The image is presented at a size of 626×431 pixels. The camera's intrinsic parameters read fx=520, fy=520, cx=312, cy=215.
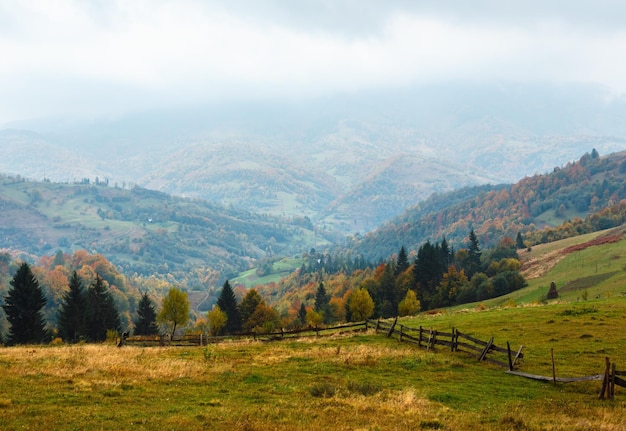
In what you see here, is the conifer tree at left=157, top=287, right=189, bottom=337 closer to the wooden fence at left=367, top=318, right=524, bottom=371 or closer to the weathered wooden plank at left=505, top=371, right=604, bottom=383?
the wooden fence at left=367, top=318, right=524, bottom=371

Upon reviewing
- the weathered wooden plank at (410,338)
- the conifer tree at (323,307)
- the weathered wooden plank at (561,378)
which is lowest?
the conifer tree at (323,307)

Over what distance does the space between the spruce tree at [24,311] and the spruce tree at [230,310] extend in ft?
130

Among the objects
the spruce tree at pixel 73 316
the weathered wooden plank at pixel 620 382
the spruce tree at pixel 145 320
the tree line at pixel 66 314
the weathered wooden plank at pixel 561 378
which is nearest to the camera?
the weathered wooden plank at pixel 620 382

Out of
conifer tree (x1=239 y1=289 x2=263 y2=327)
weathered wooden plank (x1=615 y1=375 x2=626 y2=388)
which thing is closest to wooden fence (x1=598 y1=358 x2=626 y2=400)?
weathered wooden plank (x1=615 y1=375 x2=626 y2=388)

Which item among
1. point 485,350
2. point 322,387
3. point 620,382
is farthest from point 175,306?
point 620,382

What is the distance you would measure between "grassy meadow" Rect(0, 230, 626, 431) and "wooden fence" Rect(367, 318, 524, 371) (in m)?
0.97

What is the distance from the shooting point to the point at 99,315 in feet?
313

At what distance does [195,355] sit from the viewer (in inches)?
1574

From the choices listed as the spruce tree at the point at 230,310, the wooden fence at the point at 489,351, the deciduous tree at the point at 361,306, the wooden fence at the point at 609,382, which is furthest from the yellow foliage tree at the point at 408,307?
the wooden fence at the point at 609,382

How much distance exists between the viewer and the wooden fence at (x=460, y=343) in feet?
113

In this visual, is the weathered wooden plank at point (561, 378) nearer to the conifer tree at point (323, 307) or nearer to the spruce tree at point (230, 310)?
the spruce tree at point (230, 310)

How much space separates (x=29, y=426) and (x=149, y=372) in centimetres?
1167

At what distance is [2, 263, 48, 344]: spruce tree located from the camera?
81000 millimetres

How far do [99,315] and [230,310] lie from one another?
29168 mm
